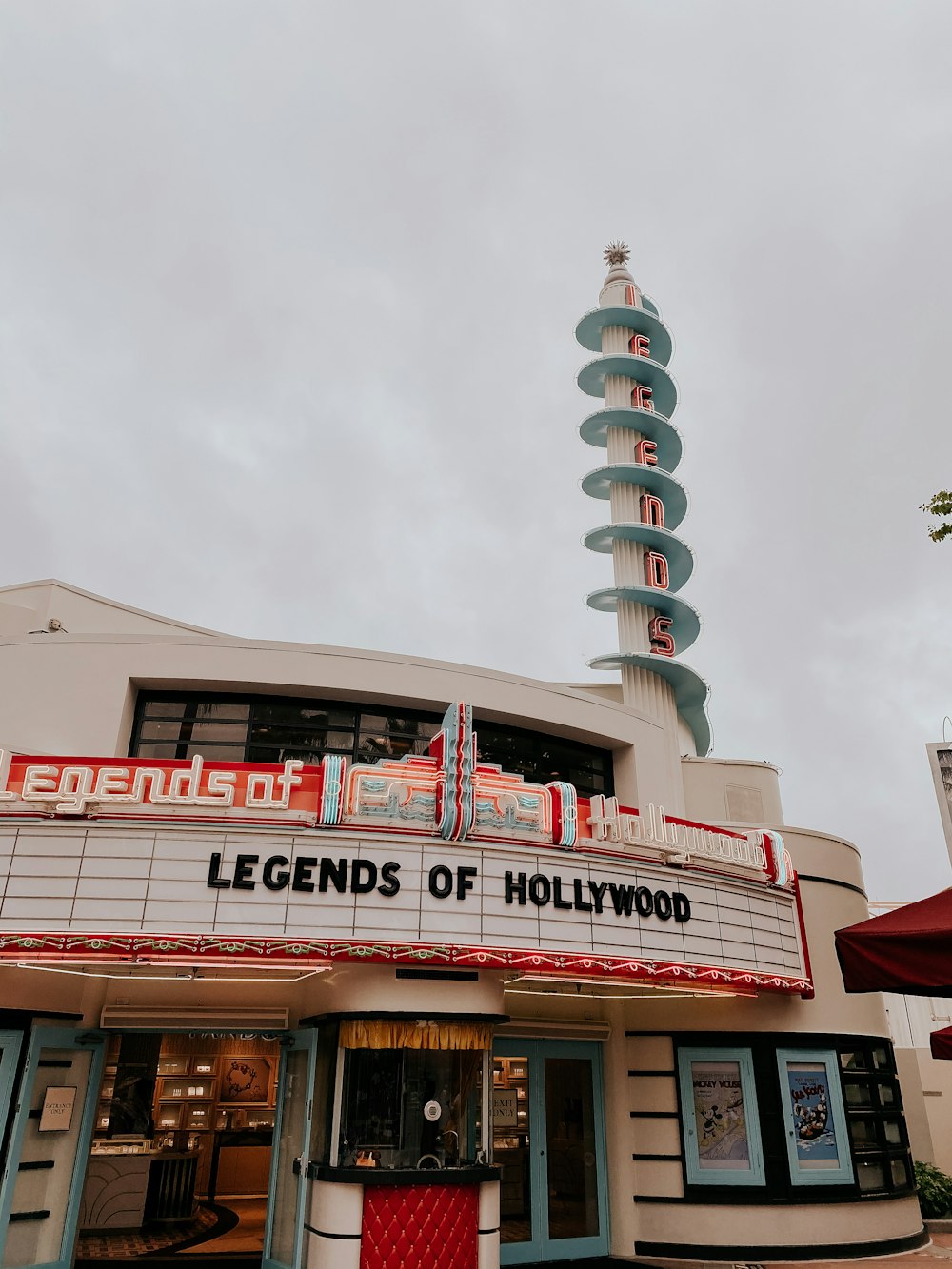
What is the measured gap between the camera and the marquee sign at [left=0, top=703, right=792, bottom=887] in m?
8.80

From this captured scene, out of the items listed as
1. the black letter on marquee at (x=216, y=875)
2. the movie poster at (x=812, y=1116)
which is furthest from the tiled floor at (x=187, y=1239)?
the movie poster at (x=812, y=1116)

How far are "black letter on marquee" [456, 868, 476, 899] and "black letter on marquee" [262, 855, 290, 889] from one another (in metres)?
1.75

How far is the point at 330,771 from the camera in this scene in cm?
926

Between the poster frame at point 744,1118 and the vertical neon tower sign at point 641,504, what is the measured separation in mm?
6149

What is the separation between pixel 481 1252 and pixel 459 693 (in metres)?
6.96

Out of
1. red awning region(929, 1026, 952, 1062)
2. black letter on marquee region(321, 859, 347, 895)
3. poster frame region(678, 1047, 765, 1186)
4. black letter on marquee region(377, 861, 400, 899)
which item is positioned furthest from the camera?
poster frame region(678, 1047, 765, 1186)

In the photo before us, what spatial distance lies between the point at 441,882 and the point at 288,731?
4.71 m

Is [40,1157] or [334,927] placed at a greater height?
[334,927]

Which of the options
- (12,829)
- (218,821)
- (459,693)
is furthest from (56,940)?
(459,693)

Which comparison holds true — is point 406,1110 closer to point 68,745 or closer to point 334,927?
point 334,927

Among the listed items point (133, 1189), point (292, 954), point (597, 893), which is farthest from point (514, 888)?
point (133, 1189)

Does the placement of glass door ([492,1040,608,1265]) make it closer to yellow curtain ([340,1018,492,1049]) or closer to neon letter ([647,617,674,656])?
yellow curtain ([340,1018,492,1049])

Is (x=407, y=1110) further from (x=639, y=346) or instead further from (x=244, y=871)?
(x=639, y=346)

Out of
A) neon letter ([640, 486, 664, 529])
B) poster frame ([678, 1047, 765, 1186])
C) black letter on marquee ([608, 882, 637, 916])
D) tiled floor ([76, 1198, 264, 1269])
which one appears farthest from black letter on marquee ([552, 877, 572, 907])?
neon letter ([640, 486, 664, 529])
